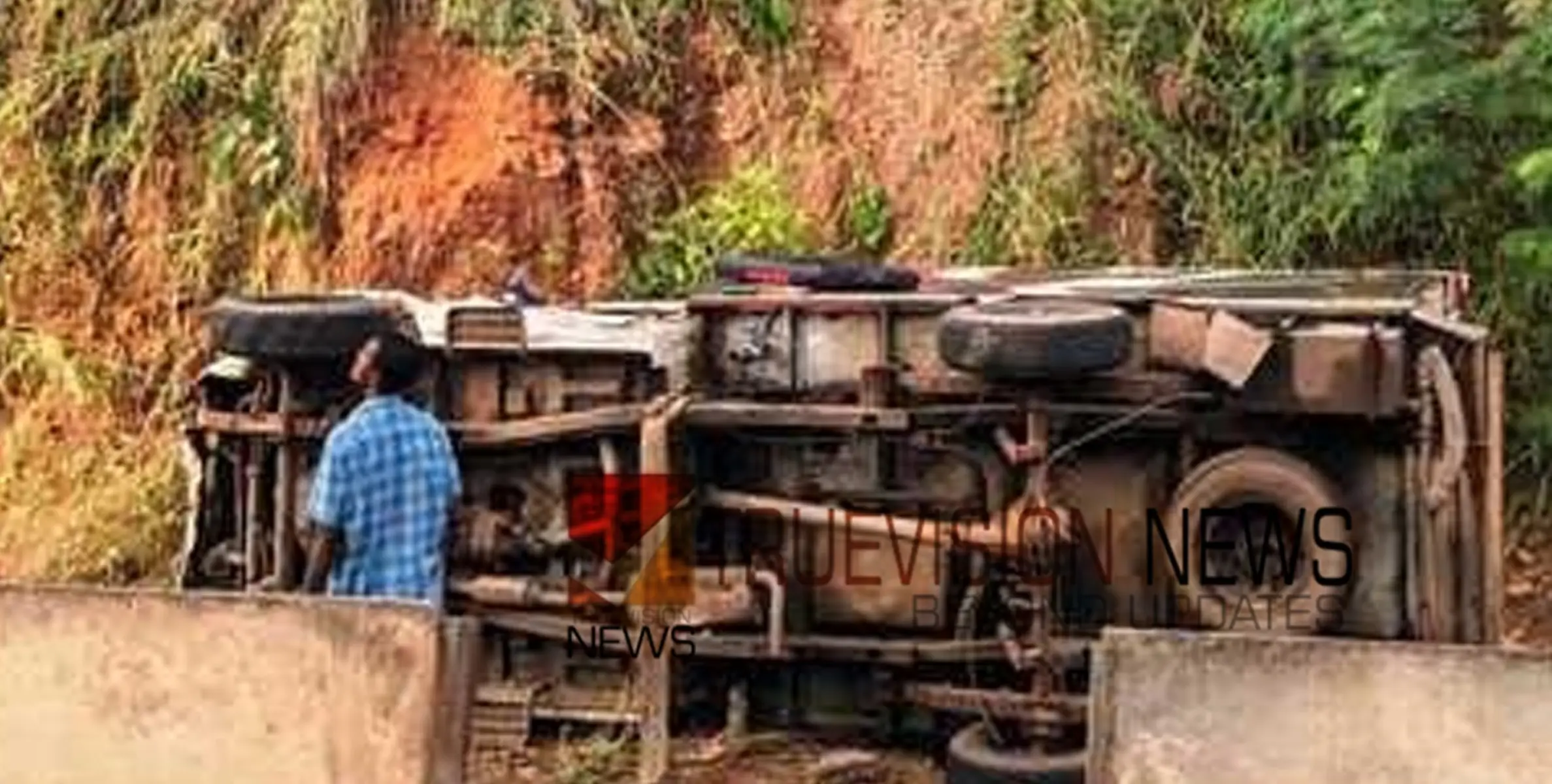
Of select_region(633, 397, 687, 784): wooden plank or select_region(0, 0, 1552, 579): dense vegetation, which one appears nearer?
select_region(633, 397, 687, 784): wooden plank

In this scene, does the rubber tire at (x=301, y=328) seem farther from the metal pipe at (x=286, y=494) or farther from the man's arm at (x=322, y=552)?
the man's arm at (x=322, y=552)

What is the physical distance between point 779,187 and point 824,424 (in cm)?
374

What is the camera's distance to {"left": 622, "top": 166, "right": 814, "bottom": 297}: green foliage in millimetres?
10727

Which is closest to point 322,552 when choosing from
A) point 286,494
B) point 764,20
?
point 286,494

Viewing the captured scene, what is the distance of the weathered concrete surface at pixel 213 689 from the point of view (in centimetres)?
543

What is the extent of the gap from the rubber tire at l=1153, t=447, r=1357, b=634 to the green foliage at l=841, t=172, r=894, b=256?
389 centimetres

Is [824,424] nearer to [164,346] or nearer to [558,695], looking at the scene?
[558,695]

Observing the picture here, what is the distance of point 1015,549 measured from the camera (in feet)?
23.4

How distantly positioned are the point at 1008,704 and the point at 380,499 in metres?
1.99

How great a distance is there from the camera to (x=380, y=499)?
7.00 metres

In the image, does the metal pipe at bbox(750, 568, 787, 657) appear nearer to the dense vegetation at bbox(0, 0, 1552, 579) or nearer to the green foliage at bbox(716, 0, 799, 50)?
the dense vegetation at bbox(0, 0, 1552, 579)

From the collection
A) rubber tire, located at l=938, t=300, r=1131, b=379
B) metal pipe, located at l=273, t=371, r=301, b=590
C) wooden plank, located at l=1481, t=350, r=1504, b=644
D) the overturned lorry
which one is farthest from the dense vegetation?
metal pipe, located at l=273, t=371, r=301, b=590

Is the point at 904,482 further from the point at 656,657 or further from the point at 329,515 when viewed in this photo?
the point at 329,515

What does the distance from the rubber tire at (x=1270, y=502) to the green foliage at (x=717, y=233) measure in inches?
152
